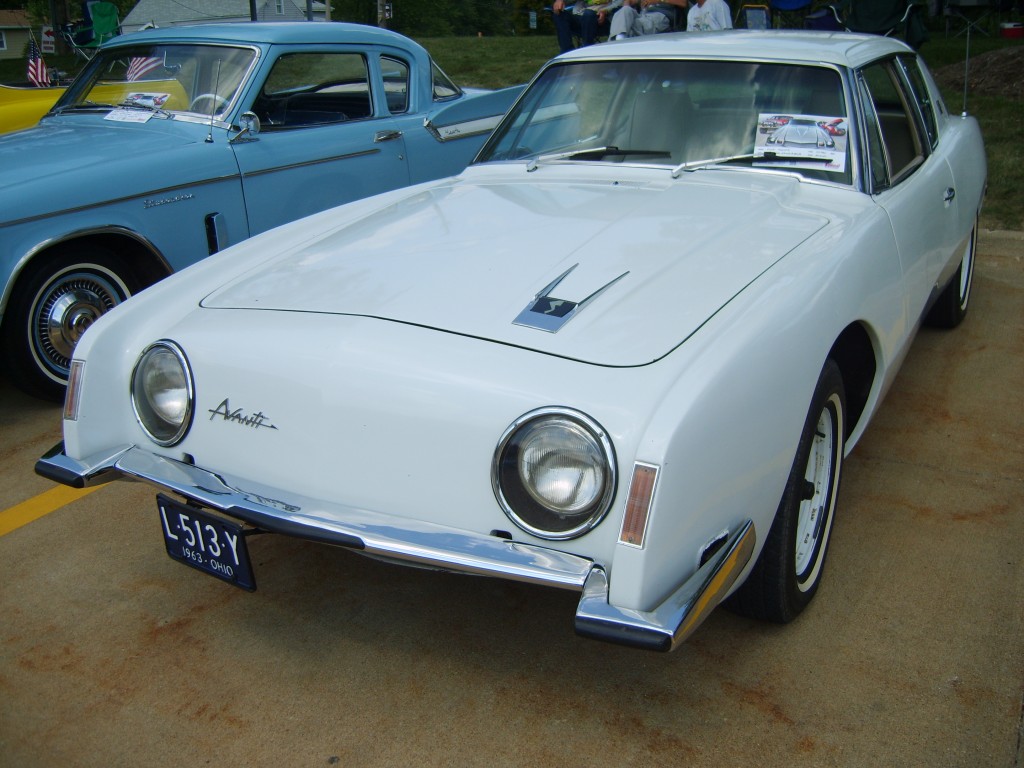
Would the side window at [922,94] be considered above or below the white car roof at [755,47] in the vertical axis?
below

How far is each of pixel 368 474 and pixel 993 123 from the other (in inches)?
347

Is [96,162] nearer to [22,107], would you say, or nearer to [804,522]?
[22,107]

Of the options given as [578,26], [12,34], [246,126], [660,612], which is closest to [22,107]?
[246,126]

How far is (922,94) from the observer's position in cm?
416

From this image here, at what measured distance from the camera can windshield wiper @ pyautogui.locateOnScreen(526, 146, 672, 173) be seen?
338cm

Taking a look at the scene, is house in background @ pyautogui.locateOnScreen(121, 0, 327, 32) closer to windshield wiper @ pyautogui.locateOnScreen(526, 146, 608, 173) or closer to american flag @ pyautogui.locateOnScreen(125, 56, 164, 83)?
american flag @ pyautogui.locateOnScreen(125, 56, 164, 83)

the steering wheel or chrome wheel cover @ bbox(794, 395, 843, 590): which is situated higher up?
the steering wheel

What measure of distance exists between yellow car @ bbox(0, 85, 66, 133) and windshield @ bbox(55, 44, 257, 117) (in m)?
0.97

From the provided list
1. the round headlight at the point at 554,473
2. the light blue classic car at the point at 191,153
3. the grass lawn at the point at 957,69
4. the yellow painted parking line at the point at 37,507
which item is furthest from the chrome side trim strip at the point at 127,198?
the grass lawn at the point at 957,69

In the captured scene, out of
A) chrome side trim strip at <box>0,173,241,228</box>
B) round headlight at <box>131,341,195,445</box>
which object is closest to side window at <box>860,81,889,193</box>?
round headlight at <box>131,341,195,445</box>

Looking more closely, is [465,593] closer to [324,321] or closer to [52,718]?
[324,321]

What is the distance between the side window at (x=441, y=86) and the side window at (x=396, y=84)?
0.79 feet

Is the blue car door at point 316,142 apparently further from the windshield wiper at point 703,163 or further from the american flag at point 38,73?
the american flag at point 38,73

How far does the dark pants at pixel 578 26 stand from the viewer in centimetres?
1133
